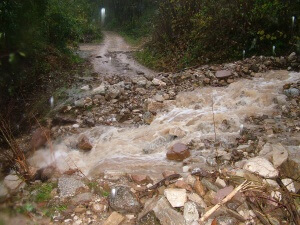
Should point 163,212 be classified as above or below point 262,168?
below

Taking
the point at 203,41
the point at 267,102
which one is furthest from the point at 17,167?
the point at 203,41

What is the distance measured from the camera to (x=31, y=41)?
5.79 m

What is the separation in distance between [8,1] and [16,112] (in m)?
2.08

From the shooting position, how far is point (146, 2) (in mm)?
18641

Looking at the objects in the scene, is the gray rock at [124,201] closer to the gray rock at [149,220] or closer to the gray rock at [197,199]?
the gray rock at [149,220]

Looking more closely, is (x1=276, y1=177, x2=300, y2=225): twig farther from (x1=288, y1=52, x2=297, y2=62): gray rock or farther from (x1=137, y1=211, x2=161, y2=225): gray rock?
(x1=288, y1=52, x2=297, y2=62): gray rock

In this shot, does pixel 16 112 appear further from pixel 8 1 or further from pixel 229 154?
pixel 229 154

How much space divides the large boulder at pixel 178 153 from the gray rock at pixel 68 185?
1377mm

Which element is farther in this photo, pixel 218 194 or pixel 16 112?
pixel 16 112

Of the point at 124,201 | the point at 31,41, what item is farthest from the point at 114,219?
the point at 31,41

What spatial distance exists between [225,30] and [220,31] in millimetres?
162

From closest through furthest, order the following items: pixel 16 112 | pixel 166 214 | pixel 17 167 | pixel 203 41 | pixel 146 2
→ 1. pixel 166 214
2. pixel 17 167
3. pixel 16 112
4. pixel 203 41
5. pixel 146 2

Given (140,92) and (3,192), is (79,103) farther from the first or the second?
(3,192)

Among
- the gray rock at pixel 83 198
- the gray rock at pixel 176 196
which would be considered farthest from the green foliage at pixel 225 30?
the gray rock at pixel 83 198
